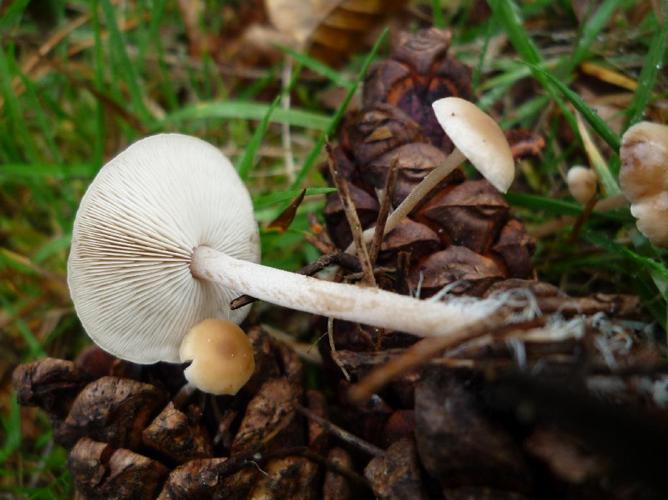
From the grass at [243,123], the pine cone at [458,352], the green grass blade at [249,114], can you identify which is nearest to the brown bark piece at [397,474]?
the pine cone at [458,352]

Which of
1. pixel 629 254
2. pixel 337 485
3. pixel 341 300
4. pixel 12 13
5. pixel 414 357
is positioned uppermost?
pixel 12 13

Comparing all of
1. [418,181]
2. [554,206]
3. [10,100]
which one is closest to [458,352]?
[418,181]

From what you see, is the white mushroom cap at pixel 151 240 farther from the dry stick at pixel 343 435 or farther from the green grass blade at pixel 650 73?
the green grass blade at pixel 650 73

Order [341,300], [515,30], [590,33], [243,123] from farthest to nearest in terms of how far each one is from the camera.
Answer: [243,123]
[590,33]
[515,30]
[341,300]

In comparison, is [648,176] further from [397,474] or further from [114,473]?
[114,473]

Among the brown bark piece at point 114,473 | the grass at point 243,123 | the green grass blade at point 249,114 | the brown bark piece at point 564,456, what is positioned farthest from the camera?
the green grass blade at point 249,114

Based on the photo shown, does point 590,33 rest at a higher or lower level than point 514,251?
higher
